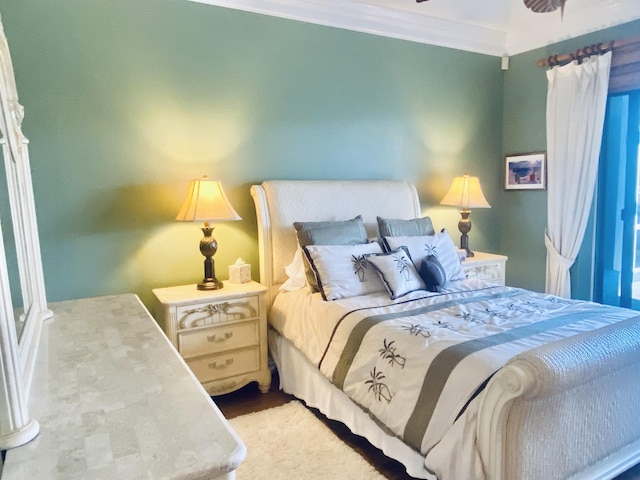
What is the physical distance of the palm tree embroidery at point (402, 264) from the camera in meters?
2.69

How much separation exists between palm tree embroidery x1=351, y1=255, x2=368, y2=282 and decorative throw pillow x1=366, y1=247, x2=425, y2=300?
0.04 metres

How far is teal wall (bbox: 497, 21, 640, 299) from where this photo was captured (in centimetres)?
374

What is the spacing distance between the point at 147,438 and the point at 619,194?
3.75 metres

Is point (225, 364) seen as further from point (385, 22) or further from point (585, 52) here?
point (585, 52)

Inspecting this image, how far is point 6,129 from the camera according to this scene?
151cm

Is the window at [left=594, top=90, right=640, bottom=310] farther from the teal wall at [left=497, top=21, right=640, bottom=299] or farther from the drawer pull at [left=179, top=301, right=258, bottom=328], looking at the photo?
the drawer pull at [left=179, top=301, right=258, bottom=328]

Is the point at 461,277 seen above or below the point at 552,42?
below

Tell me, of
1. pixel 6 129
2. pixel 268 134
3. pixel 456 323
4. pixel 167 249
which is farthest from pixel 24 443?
pixel 268 134

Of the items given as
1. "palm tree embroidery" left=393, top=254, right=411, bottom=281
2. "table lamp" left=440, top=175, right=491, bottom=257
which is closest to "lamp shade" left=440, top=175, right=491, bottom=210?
"table lamp" left=440, top=175, right=491, bottom=257

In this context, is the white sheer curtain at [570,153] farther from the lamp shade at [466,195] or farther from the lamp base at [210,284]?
the lamp base at [210,284]

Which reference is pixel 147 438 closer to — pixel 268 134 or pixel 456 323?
pixel 456 323

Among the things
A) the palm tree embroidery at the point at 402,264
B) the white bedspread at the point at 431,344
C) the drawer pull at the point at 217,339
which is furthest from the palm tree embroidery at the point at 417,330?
the drawer pull at the point at 217,339

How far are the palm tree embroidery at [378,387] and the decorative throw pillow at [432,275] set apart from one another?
35.1 inches

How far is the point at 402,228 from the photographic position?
125 inches
